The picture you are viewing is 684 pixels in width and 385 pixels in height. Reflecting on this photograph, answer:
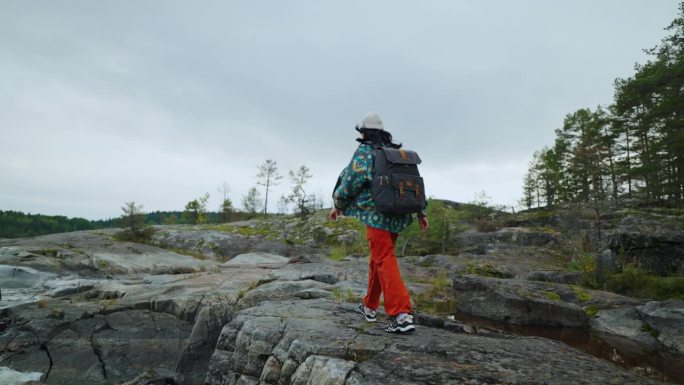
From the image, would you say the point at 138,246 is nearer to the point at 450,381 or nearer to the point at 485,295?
the point at 485,295

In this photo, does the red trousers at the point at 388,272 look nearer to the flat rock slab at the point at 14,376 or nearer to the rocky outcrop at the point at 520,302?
the rocky outcrop at the point at 520,302

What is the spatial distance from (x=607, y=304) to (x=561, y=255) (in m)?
12.7

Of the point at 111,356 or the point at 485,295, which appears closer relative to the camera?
the point at 111,356

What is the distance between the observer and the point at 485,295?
10367 millimetres

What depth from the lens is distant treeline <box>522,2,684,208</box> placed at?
15.0 meters

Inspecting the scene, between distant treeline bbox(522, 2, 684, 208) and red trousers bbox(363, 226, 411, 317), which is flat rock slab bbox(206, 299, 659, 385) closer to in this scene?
red trousers bbox(363, 226, 411, 317)

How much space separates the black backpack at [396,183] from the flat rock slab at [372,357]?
1.66 meters

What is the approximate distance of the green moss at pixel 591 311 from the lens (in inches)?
Answer: 369

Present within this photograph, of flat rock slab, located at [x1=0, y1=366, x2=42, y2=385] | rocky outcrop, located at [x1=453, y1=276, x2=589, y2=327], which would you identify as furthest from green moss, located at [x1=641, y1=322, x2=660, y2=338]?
flat rock slab, located at [x1=0, y1=366, x2=42, y2=385]

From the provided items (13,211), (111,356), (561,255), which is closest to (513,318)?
(111,356)

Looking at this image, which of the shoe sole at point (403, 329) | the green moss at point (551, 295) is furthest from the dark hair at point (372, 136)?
the green moss at point (551, 295)

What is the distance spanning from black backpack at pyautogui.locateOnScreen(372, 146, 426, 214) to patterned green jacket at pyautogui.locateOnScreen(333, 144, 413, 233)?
0.63ft

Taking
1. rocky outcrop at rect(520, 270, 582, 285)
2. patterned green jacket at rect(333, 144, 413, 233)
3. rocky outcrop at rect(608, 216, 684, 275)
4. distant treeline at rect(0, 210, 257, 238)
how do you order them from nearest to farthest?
patterned green jacket at rect(333, 144, 413, 233) → rocky outcrop at rect(608, 216, 684, 275) → rocky outcrop at rect(520, 270, 582, 285) → distant treeline at rect(0, 210, 257, 238)

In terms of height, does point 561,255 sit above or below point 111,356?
above
